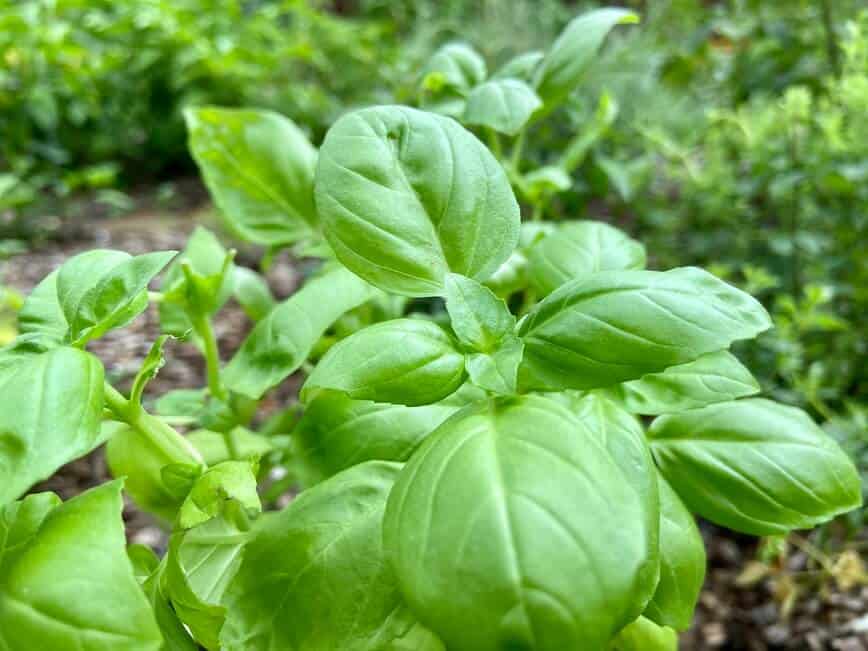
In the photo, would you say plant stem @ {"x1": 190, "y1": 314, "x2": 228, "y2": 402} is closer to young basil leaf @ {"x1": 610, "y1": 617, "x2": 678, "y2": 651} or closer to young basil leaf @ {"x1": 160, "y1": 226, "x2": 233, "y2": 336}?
young basil leaf @ {"x1": 160, "y1": 226, "x2": 233, "y2": 336}

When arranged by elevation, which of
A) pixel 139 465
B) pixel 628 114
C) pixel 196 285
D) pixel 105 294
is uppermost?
pixel 105 294

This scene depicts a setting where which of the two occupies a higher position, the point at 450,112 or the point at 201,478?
the point at 450,112

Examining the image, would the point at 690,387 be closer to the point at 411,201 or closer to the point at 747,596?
the point at 411,201

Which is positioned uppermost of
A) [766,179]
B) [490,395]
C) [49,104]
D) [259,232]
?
[490,395]

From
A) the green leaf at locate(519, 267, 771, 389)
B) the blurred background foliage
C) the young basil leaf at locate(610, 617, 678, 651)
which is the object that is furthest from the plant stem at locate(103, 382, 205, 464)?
the blurred background foliage

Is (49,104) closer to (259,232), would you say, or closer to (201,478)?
(259,232)

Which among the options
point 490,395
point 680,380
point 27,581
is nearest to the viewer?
point 27,581

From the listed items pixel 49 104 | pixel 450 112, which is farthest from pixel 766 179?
pixel 49 104

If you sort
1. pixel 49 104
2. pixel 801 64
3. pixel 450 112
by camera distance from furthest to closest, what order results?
pixel 49 104, pixel 801 64, pixel 450 112

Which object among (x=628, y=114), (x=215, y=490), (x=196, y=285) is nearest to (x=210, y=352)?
(x=196, y=285)
